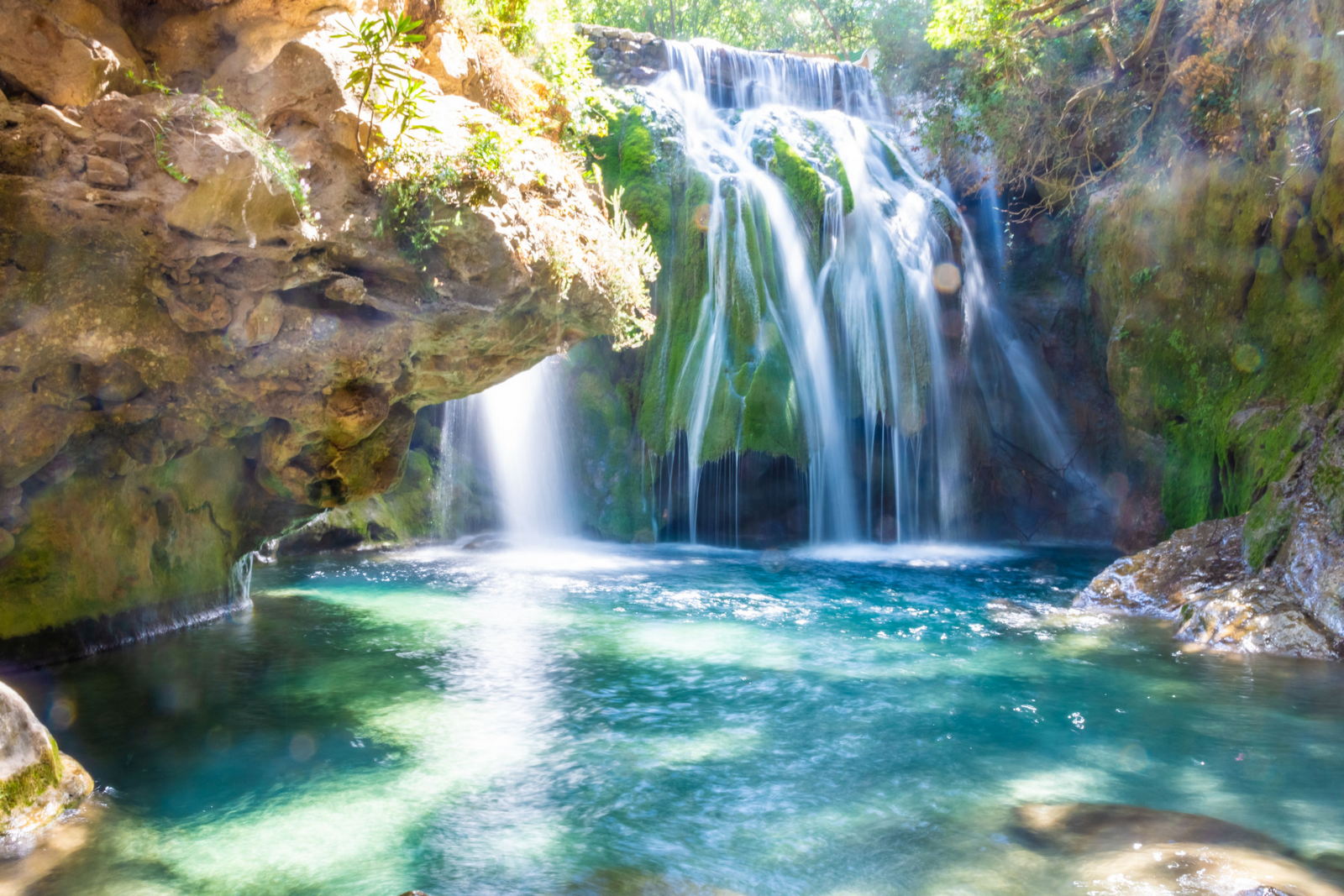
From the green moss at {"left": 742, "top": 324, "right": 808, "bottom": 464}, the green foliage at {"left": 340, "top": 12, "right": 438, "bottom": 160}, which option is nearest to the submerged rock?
the green foliage at {"left": 340, "top": 12, "right": 438, "bottom": 160}

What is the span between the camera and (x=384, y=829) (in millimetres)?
4859

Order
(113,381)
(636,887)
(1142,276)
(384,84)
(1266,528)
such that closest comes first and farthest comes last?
(636,887)
(384,84)
(113,381)
(1266,528)
(1142,276)

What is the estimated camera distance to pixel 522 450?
1734 centimetres

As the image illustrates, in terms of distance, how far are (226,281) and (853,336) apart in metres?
12.4

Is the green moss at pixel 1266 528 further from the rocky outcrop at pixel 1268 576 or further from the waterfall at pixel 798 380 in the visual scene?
the waterfall at pixel 798 380

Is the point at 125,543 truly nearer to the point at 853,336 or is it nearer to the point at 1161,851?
the point at 1161,851

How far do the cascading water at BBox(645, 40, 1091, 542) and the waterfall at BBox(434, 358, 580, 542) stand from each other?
239cm

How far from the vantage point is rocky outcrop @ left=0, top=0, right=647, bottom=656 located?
17.1 feet

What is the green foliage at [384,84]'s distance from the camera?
5.32 meters

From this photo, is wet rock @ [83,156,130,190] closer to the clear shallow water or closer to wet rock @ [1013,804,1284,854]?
the clear shallow water

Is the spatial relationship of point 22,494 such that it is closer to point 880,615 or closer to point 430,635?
point 430,635

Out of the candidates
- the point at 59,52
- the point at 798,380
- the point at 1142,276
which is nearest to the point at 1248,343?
the point at 1142,276

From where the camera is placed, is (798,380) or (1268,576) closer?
(1268,576)

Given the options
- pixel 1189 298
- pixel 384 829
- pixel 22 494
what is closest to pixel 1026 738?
pixel 384 829
